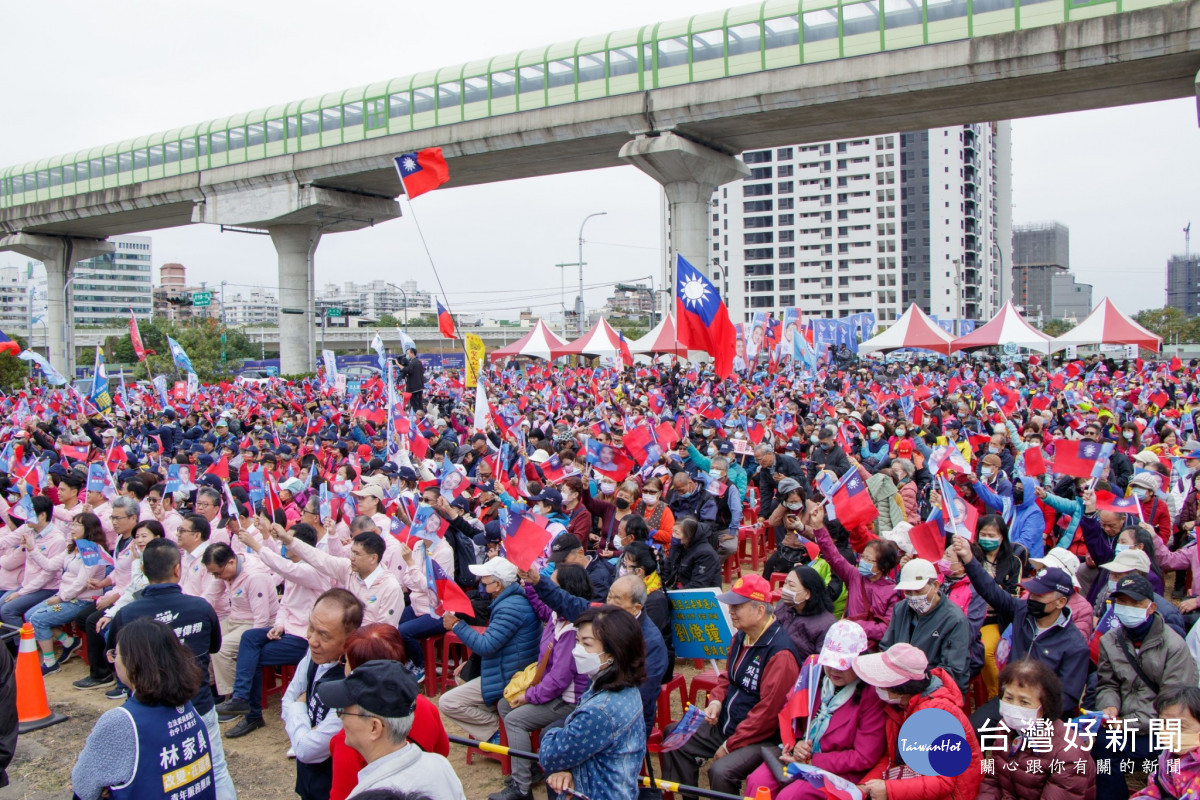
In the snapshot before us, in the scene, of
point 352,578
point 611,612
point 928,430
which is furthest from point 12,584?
point 928,430

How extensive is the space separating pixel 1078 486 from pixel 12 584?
9.96m

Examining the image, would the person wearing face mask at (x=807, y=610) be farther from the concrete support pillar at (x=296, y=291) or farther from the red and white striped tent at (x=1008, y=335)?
the concrete support pillar at (x=296, y=291)

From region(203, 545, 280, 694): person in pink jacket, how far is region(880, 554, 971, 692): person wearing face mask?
4.41m

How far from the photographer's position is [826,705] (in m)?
4.20

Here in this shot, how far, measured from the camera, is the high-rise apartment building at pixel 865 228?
91.9m

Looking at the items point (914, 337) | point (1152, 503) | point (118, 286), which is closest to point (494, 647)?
point (1152, 503)

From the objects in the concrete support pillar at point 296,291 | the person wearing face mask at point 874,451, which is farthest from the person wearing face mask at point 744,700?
the concrete support pillar at point 296,291

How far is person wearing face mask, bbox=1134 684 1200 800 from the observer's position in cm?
351

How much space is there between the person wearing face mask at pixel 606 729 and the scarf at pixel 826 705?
98 centimetres

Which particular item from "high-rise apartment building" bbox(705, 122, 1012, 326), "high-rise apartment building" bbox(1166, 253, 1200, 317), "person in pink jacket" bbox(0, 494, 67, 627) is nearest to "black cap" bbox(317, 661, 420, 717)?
"person in pink jacket" bbox(0, 494, 67, 627)

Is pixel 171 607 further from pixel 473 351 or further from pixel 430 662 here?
pixel 473 351

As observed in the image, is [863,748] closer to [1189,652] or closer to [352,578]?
[1189,652]

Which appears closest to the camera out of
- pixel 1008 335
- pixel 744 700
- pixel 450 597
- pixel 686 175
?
pixel 744 700

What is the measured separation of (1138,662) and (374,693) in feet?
13.1
